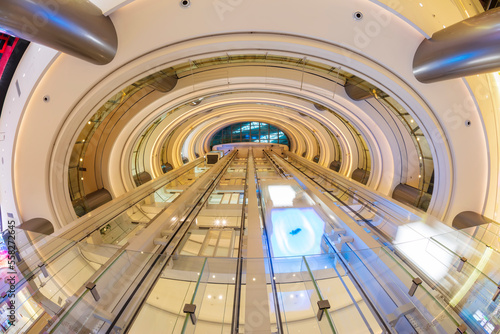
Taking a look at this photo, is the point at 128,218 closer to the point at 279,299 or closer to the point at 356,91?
the point at 279,299

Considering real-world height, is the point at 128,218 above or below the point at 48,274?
below

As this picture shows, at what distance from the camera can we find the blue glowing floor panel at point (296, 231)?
3.36m

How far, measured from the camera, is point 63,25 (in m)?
1.83

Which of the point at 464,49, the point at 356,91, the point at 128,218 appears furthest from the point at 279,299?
the point at 356,91

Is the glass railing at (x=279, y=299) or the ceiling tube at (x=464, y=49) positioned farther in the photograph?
the ceiling tube at (x=464, y=49)

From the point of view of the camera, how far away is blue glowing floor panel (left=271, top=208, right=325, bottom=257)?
3.36 metres

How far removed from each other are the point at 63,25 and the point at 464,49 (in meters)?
4.04

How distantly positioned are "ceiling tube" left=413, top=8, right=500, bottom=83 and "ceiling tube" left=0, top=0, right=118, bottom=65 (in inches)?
156

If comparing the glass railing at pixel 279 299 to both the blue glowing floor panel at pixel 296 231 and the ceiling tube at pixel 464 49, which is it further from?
the ceiling tube at pixel 464 49

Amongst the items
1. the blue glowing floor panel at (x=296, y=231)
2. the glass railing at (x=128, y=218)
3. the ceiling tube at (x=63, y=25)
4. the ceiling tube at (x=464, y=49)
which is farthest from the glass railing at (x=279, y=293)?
the ceiling tube at (x=63, y=25)

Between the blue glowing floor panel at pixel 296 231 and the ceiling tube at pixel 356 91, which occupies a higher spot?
the ceiling tube at pixel 356 91

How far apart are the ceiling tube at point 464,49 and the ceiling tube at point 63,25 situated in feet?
13.0

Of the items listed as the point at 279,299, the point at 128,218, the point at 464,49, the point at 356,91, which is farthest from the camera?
the point at 356,91

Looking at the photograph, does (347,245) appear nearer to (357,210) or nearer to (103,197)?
(357,210)
